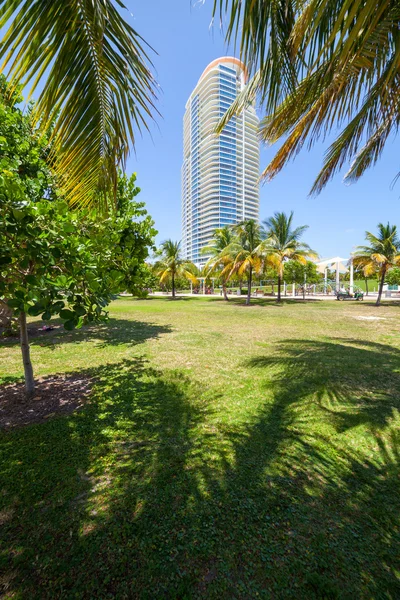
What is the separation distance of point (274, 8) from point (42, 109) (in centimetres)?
192

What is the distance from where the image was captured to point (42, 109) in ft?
6.04

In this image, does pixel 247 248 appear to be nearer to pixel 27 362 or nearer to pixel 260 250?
pixel 260 250

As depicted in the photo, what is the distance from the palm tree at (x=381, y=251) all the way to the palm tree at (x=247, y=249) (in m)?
8.58

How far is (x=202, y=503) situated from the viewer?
233 cm

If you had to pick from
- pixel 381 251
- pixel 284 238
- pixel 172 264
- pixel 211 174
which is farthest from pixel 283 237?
pixel 211 174

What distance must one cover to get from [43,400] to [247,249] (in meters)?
21.3

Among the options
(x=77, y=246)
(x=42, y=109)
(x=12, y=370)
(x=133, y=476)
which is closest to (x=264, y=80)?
(x=42, y=109)

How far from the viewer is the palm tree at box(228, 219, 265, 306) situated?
72.0 ft

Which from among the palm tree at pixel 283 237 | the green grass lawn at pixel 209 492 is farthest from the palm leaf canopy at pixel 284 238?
the green grass lawn at pixel 209 492

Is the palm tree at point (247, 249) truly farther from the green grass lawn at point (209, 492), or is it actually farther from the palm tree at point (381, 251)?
the green grass lawn at point (209, 492)

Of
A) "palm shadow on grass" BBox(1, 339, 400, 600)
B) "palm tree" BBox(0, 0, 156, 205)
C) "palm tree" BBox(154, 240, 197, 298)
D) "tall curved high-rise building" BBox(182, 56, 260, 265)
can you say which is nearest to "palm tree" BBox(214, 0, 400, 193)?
"palm tree" BBox(0, 0, 156, 205)

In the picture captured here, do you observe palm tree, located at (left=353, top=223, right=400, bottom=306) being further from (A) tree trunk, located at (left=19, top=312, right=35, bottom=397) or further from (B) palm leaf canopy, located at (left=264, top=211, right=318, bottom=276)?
(A) tree trunk, located at (left=19, top=312, right=35, bottom=397)

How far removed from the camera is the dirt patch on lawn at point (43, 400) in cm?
399

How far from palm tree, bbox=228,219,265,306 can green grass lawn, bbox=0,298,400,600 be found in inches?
679
